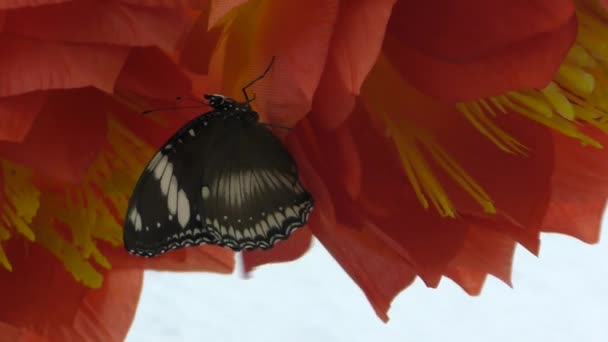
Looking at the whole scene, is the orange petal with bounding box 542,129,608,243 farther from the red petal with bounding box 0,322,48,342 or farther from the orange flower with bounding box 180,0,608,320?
the red petal with bounding box 0,322,48,342

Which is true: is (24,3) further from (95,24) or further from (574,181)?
(574,181)

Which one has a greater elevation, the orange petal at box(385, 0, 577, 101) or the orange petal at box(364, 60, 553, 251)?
the orange petal at box(385, 0, 577, 101)

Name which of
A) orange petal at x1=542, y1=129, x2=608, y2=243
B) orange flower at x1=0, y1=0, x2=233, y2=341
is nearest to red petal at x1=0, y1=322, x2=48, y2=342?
orange flower at x1=0, y1=0, x2=233, y2=341

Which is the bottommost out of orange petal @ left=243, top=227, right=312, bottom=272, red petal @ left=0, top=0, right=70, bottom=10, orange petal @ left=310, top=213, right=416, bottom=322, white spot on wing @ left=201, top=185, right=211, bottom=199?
orange petal @ left=243, top=227, right=312, bottom=272

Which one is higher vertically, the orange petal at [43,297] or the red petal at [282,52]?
the red petal at [282,52]

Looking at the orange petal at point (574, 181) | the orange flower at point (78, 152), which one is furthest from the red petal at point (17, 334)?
the orange petal at point (574, 181)

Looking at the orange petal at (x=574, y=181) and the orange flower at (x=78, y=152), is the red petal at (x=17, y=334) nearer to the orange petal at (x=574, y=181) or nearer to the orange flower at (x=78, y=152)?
the orange flower at (x=78, y=152)
